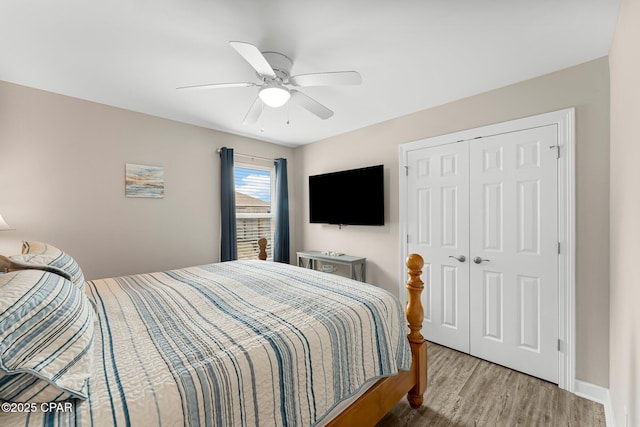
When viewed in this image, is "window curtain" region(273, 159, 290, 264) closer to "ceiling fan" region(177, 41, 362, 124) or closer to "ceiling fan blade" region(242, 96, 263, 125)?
"ceiling fan blade" region(242, 96, 263, 125)

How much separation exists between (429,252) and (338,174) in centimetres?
155

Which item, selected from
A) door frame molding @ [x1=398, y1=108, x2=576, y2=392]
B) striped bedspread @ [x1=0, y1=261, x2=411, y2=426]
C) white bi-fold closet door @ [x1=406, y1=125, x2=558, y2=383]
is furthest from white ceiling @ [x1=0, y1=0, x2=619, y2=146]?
striped bedspread @ [x1=0, y1=261, x2=411, y2=426]

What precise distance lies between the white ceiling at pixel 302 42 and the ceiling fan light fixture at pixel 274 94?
24cm

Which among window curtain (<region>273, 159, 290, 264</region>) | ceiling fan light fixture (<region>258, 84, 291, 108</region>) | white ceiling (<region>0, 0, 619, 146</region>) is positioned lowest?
window curtain (<region>273, 159, 290, 264</region>)

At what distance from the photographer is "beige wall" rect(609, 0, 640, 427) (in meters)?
1.24

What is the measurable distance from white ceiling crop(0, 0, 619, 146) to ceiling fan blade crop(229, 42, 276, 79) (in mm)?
213

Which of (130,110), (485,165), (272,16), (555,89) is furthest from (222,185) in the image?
(555,89)

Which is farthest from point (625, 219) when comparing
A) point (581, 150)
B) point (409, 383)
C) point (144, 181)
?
point (144, 181)

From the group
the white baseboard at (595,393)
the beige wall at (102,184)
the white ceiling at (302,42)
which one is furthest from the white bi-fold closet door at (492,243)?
the beige wall at (102,184)

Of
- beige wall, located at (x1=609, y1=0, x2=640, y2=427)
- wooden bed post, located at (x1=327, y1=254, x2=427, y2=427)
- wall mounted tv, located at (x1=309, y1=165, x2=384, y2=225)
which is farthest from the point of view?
wall mounted tv, located at (x1=309, y1=165, x2=384, y2=225)

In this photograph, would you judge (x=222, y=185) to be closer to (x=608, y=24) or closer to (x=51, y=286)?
(x=51, y=286)

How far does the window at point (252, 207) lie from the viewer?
3.93m

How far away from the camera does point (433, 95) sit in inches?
103

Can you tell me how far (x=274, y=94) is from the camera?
1930 mm
